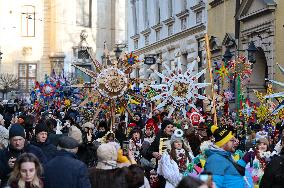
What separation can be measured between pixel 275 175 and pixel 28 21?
191 ft

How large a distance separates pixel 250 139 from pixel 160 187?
16.4 feet

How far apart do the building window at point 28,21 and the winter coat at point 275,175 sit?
5756 centimetres

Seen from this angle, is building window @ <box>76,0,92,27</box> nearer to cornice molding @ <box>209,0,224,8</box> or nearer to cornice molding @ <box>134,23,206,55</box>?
cornice molding @ <box>134,23,206,55</box>

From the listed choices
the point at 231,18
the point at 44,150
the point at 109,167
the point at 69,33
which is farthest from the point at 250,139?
the point at 69,33

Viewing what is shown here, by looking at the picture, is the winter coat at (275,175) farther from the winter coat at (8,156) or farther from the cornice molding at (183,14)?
the cornice molding at (183,14)

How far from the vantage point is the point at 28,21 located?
65250 mm

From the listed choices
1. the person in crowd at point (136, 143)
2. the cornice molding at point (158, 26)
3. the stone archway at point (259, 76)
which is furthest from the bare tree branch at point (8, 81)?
the person in crowd at point (136, 143)

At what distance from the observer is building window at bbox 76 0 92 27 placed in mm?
64562

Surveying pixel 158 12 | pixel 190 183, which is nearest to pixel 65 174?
pixel 190 183

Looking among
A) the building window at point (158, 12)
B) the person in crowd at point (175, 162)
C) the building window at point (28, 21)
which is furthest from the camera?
the building window at point (28, 21)

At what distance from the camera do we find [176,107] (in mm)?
19344

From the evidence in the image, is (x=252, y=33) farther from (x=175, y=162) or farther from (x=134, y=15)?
(x=134, y=15)

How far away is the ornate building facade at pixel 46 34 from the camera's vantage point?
209ft

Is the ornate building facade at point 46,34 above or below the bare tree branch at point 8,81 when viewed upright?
above
